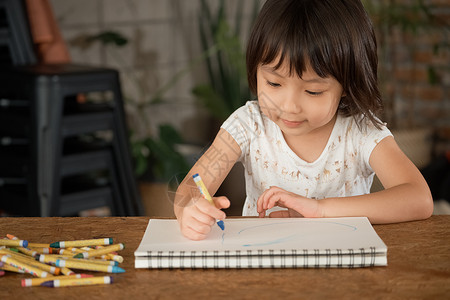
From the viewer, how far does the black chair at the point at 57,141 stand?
2.02m

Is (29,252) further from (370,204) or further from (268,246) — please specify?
(370,204)

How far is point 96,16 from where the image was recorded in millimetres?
3127

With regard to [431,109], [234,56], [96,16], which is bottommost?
[431,109]

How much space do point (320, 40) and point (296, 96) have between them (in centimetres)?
11

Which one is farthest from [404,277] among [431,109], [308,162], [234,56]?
[431,109]

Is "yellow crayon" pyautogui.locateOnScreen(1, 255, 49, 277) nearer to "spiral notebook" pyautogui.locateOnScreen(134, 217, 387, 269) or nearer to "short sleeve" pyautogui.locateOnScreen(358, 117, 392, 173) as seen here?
"spiral notebook" pyautogui.locateOnScreen(134, 217, 387, 269)

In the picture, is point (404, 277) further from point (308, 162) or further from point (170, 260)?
point (308, 162)

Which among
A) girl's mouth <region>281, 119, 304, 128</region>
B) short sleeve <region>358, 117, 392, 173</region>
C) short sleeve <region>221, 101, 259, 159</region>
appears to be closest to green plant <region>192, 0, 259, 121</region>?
short sleeve <region>221, 101, 259, 159</region>

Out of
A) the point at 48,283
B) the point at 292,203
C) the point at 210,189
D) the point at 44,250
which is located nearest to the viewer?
the point at 48,283

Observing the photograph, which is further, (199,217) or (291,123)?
(291,123)

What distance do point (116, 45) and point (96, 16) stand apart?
0.20 meters

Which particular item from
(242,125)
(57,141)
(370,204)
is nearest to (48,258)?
(370,204)

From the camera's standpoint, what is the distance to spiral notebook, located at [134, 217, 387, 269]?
2.49ft

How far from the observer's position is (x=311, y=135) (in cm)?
135
